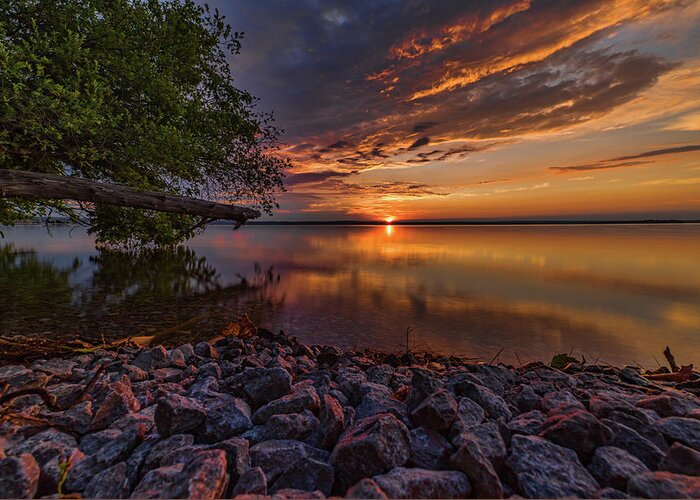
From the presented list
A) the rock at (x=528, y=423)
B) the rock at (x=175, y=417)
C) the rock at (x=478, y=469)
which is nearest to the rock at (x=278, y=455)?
the rock at (x=175, y=417)

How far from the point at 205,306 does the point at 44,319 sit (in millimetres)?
5715

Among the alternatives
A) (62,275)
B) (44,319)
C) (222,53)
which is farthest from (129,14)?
(62,275)

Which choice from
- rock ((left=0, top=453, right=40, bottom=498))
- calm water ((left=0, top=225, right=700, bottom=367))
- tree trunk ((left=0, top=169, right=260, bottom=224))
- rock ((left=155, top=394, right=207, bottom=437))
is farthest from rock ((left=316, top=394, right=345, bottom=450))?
calm water ((left=0, top=225, right=700, bottom=367))

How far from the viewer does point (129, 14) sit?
10.5m

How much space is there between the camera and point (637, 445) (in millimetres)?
2926

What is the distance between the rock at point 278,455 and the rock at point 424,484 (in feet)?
2.21

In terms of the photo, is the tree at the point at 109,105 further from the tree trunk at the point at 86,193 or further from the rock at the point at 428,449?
the rock at the point at 428,449

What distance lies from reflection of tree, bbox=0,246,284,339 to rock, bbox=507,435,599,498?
35.6ft

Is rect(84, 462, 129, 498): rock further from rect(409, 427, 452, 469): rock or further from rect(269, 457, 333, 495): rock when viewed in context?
rect(409, 427, 452, 469): rock

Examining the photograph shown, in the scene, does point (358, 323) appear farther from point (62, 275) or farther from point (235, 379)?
point (62, 275)

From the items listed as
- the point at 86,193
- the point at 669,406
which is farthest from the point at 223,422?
the point at 86,193

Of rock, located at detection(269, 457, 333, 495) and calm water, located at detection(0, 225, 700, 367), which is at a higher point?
rock, located at detection(269, 457, 333, 495)

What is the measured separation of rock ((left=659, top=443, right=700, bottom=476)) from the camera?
256cm

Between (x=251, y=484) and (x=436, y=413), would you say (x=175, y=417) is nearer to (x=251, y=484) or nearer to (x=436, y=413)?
(x=251, y=484)
